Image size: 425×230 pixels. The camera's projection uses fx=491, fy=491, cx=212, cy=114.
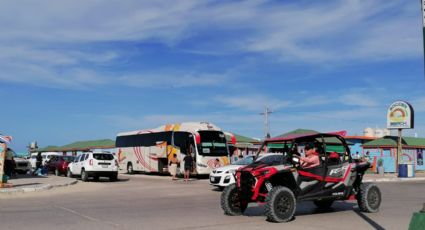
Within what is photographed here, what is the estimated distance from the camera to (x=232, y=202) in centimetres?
1189

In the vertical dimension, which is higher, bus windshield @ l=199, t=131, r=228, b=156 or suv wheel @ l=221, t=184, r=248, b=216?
bus windshield @ l=199, t=131, r=228, b=156

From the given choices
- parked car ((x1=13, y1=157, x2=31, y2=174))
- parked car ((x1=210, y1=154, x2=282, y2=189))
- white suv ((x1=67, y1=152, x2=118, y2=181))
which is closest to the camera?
parked car ((x1=210, y1=154, x2=282, y2=189))

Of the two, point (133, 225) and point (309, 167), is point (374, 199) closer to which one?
point (309, 167)

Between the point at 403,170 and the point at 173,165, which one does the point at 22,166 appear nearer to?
the point at 173,165

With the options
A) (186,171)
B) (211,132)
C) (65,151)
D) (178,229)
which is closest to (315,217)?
(178,229)

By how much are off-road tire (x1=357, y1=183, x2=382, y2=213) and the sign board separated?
1167 inches

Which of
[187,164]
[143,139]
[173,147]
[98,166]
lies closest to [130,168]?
[143,139]

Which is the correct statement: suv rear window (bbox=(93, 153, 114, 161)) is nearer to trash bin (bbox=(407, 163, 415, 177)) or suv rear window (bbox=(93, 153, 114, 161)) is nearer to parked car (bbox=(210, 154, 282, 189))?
parked car (bbox=(210, 154, 282, 189))

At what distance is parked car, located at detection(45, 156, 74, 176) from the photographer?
3596 cm

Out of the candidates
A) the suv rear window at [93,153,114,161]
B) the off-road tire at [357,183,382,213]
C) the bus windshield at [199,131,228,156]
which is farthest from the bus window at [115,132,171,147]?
the off-road tire at [357,183,382,213]

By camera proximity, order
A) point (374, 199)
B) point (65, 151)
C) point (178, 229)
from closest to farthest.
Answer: point (178, 229), point (374, 199), point (65, 151)

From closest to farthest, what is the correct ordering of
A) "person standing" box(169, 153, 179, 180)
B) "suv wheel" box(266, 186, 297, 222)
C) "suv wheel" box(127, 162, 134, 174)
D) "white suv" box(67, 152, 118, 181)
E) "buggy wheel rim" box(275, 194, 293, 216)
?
"suv wheel" box(266, 186, 297, 222) < "buggy wheel rim" box(275, 194, 293, 216) < "white suv" box(67, 152, 118, 181) < "person standing" box(169, 153, 179, 180) < "suv wheel" box(127, 162, 134, 174)

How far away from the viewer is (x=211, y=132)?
31969 millimetres

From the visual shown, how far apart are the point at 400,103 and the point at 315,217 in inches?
1276
